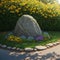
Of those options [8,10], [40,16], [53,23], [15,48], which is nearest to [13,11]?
[8,10]

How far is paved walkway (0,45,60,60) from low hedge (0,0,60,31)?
15.3 feet

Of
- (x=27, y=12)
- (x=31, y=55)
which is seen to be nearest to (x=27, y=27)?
(x=27, y=12)

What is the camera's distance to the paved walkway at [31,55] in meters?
8.93

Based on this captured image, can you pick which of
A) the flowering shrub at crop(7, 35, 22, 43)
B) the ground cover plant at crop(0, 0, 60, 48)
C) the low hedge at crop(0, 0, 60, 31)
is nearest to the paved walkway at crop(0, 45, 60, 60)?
the flowering shrub at crop(7, 35, 22, 43)

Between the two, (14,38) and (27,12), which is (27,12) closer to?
(27,12)

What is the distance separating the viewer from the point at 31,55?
932 cm

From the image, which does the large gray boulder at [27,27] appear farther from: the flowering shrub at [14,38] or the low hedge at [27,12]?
the low hedge at [27,12]

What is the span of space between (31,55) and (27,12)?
569 centimetres

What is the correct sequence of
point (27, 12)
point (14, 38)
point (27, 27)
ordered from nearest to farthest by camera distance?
point (14, 38)
point (27, 27)
point (27, 12)

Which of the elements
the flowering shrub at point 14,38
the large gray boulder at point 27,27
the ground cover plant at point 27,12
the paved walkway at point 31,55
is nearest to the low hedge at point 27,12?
the ground cover plant at point 27,12

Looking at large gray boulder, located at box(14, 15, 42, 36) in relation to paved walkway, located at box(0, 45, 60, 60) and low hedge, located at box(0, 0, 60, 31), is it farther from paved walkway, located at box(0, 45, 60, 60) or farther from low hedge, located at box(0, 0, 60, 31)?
paved walkway, located at box(0, 45, 60, 60)

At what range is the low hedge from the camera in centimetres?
1421

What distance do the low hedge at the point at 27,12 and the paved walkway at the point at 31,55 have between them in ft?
15.3

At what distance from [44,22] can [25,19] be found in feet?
10.1
